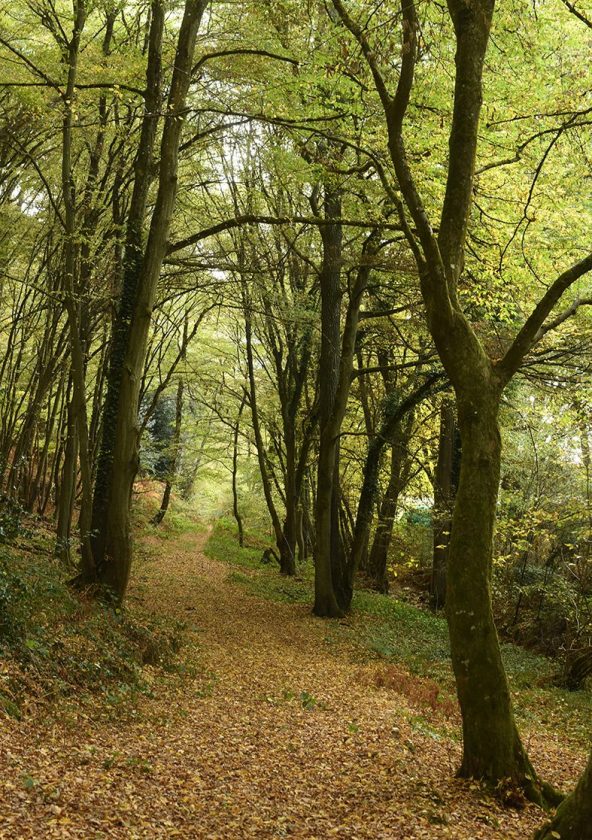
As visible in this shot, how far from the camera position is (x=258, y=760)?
5.99m

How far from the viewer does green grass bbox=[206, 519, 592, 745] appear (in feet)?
31.5

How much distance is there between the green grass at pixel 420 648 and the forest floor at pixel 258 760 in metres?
0.73

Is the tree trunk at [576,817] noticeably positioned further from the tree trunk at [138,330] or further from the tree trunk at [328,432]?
the tree trunk at [328,432]

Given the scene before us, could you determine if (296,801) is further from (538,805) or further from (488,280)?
(488,280)

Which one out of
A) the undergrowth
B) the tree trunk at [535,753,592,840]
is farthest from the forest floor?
the tree trunk at [535,753,592,840]

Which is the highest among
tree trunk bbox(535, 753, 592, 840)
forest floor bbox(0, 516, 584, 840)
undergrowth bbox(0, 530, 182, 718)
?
tree trunk bbox(535, 753, 592, 840)

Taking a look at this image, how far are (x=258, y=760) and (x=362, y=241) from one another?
10.8 meters

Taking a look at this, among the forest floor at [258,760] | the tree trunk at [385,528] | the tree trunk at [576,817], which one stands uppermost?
the tree trunk at [385,528]

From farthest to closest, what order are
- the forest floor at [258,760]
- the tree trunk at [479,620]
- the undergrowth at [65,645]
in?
1. the undergrowth at [65,645]
2. the tree trunk at [479,620]
3. the forest floor at [258,760]

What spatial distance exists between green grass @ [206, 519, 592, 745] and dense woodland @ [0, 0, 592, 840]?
668 millimetres

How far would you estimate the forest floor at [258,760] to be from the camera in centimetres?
443

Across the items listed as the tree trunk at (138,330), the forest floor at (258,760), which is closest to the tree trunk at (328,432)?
the forest floor at (258,760)

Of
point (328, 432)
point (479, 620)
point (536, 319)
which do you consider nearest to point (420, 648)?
point (328, 432)

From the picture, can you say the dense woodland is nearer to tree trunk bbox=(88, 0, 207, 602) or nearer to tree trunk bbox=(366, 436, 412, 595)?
tree trunk bbox=(88, 0, 207, 602)
